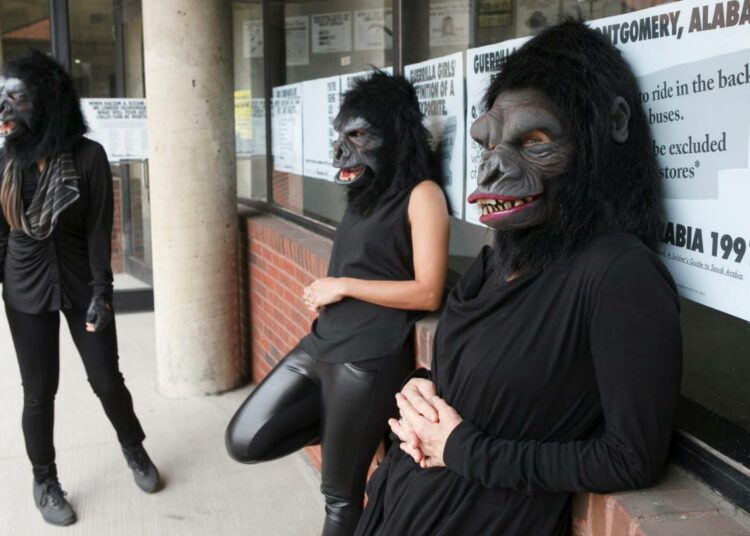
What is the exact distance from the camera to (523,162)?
1.57m

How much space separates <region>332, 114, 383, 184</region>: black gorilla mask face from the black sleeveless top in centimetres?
13

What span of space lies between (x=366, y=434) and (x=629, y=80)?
1516 millimetres

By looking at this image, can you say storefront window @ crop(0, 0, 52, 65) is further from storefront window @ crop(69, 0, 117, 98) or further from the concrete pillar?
the concrete pillar

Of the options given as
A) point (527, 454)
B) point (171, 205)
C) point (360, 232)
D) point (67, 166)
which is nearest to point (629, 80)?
point (527, 454)

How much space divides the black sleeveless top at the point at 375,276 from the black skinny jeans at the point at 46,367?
1.31 meters

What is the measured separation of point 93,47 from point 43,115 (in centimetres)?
387

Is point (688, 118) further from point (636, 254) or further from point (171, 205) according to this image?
point (171, 205)

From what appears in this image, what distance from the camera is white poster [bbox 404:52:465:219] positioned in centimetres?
289

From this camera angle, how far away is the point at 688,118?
5.48ft

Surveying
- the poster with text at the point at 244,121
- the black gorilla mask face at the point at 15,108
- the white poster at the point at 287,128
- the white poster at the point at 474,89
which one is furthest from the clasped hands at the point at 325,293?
the poster with text at the point at 244,121

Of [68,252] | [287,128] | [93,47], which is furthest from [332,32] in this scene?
[93,47]

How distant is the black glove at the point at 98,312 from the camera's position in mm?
3529

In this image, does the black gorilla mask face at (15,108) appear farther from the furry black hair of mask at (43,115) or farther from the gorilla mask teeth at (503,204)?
the gorilla mask teeth at (503,204)

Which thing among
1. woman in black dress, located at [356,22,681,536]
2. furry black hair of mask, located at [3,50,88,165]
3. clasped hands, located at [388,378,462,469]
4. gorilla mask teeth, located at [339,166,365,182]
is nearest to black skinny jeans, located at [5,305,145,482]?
furry black hair of mask, located at [3,50,88,165]
